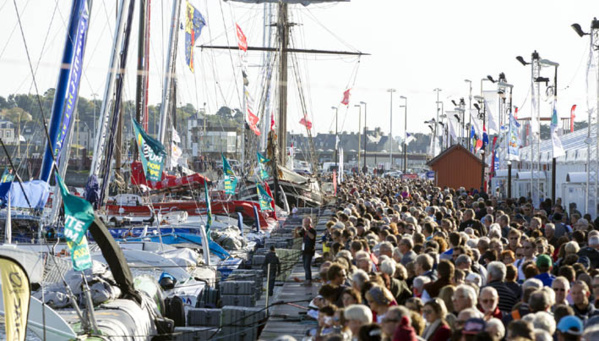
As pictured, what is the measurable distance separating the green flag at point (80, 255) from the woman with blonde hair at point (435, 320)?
4873 mm

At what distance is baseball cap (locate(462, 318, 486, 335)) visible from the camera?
6.84 meters

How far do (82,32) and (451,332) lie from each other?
38.4 feet

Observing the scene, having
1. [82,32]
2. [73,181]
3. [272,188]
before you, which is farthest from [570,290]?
[73,181]

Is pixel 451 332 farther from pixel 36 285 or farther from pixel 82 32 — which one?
pixel 82 32

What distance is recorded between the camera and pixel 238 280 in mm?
18344

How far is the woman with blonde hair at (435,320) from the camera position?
24.8 ft

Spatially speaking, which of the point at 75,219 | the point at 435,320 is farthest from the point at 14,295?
the point at 435,320

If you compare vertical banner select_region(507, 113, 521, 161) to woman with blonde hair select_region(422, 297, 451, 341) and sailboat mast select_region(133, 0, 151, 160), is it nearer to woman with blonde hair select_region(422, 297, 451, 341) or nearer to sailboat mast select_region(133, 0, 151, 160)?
sailboat mast select_region(133, 0, 151, 160)

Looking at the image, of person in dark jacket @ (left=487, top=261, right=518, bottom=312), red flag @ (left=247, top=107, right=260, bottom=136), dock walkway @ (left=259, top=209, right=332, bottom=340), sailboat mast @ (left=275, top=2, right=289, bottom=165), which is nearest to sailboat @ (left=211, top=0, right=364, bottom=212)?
sailboat mast @ (left=275, top=2, right=289, bottom=165)

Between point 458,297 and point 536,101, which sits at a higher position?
point 536,101

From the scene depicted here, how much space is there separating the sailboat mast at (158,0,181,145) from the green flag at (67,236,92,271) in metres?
18.6

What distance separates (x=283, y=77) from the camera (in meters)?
50.6

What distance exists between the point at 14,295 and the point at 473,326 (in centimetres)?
493

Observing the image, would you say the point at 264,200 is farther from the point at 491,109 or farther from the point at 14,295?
the point at 14,295
